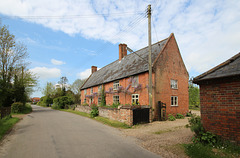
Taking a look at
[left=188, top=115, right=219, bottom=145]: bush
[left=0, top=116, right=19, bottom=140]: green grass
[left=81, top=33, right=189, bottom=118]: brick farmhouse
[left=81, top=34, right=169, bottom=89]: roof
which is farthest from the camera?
[left=81, top=34, right=169, bottom=89]: roof

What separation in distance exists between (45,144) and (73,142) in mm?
1223

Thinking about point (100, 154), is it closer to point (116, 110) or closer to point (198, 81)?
point (198, 81)

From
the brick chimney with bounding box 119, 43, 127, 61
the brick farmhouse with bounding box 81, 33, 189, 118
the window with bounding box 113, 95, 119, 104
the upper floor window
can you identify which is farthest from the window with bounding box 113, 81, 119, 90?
the brick chimney with bounding box 119, 43, 127, 61

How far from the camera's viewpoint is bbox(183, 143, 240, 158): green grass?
15.0 ft

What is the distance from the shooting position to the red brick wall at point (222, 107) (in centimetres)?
500

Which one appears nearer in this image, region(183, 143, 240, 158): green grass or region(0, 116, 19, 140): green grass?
region(183, 143, 240, 158): green grass

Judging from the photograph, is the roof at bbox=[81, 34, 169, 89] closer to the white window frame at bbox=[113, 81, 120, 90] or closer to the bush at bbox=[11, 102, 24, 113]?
the white window frame at bbox=[113, 81, 120, 90]

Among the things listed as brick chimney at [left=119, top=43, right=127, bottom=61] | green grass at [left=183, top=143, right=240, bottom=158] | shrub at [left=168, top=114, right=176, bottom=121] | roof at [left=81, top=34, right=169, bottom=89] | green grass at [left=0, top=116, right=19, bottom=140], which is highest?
brick chimney at [left=119, top=43, right=127, bottom=61]

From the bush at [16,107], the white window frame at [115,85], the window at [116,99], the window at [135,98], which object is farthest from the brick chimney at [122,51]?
the bush at [16,107]

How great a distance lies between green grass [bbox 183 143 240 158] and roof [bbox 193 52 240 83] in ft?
8.57

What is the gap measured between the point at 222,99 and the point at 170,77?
11109mm

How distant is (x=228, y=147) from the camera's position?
4.98 metres

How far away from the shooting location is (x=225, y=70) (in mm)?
5473

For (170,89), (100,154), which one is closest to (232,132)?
(100,154)
